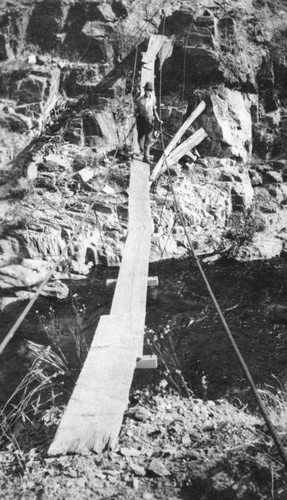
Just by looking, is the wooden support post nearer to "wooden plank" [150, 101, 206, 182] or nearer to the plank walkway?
the plank walkway

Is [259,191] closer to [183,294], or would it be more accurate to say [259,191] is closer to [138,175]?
[138,175]

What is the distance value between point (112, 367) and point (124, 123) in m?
7.44

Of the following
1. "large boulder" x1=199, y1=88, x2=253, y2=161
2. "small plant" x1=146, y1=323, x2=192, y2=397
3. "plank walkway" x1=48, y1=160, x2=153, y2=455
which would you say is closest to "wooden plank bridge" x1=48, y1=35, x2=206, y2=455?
"plank walkway" x1=48, y1=160, x2=153, y2=455

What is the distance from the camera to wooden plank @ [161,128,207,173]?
917 centimetres

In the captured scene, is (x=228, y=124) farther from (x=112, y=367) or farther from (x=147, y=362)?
(x=112, y=367)

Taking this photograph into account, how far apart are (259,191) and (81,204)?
13.2 ft

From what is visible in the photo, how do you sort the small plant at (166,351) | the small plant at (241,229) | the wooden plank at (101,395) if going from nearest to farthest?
the wooden plank at (101,395) → the small plant at (166,351) → the small plant at (241,229)

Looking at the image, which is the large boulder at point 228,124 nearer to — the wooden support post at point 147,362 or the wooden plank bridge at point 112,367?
the wooden plank bridge at point 112,367

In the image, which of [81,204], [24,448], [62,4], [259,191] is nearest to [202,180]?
[259,191]

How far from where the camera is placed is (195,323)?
6.02m

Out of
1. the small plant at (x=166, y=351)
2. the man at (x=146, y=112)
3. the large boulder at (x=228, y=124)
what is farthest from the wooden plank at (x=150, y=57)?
the small plant at (x=166, y=351)

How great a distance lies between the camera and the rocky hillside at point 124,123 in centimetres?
797

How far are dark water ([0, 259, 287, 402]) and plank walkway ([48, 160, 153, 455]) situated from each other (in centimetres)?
77

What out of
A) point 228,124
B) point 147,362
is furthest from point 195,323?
point 228,124
